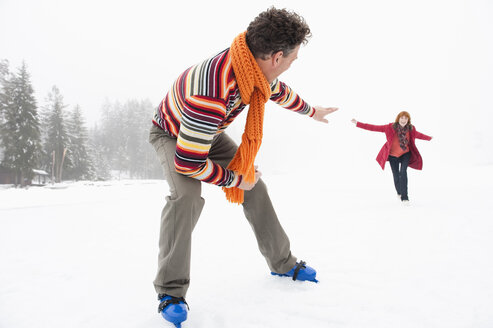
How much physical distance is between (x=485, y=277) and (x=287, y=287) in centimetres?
145

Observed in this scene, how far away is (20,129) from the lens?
74.8ft

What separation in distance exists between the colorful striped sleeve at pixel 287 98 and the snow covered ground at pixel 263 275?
4.70 ft

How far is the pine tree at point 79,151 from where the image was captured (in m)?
29.7

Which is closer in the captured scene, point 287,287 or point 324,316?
point 324,316

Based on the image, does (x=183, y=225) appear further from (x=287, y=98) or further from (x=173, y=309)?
(x=287, y=98)

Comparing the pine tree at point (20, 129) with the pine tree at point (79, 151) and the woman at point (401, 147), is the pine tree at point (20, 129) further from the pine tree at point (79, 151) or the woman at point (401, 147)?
the woman at point (401, 147)

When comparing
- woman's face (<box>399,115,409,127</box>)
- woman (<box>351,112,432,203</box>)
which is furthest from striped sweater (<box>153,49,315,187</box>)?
woman's face (<box>399,115,409,127</box>)

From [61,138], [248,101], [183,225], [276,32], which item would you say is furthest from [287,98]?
[61,138]

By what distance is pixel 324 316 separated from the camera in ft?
5.60

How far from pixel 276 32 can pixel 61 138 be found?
32.4m

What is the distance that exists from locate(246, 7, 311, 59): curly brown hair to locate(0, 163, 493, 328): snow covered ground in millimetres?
1593

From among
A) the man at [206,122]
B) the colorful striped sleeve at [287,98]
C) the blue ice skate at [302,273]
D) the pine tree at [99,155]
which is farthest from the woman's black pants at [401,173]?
the pine tree at [99,155]

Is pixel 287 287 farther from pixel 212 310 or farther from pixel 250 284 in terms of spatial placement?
pixel 212 310

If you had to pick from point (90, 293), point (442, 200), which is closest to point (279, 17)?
point (90, 293)
